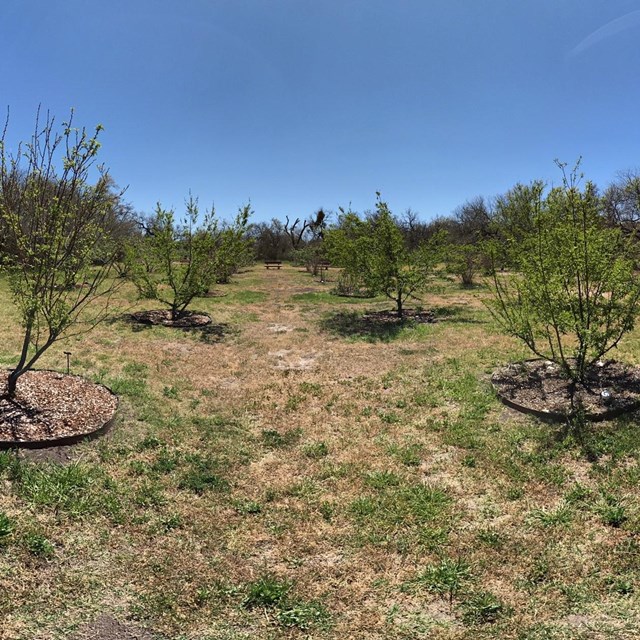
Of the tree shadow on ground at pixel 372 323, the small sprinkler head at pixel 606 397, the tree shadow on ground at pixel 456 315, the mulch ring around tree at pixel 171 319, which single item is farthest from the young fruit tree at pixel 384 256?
the small sprinkler head at pixel 606 397

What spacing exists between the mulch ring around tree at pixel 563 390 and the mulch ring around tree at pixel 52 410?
5335 millimetres

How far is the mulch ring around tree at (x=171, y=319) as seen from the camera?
11.8 metres

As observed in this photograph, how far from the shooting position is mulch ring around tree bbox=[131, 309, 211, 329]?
1175 centimetres

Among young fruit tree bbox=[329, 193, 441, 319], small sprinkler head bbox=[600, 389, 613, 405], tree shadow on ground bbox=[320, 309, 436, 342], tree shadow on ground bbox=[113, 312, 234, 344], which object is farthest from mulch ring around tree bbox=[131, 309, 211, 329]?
small sprinkler head bbox=[600, 389, 613, 405]

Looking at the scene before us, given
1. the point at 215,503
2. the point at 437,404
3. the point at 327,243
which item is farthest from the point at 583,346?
the point at 327,243

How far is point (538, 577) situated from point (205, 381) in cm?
554

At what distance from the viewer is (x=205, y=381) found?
24.3 feet

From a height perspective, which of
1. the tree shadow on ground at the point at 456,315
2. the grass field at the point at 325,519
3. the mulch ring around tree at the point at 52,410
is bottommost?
the grass field at the point at 325,519

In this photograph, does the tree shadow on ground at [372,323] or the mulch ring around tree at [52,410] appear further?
the tree shadow on ground at [372,323]

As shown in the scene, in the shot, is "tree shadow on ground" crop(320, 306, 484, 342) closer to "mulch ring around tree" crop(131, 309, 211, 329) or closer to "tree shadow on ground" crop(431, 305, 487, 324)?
"tree shadow on ground" crop(431, 305, 487, 324)

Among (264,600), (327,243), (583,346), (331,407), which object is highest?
(327,243)

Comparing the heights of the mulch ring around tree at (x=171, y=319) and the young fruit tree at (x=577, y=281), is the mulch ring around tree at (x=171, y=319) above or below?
below

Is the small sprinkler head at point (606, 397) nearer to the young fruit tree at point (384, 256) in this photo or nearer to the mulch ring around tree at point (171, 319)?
the young fruit tree at point (384, 256)

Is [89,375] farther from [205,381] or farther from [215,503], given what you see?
[215,503]
